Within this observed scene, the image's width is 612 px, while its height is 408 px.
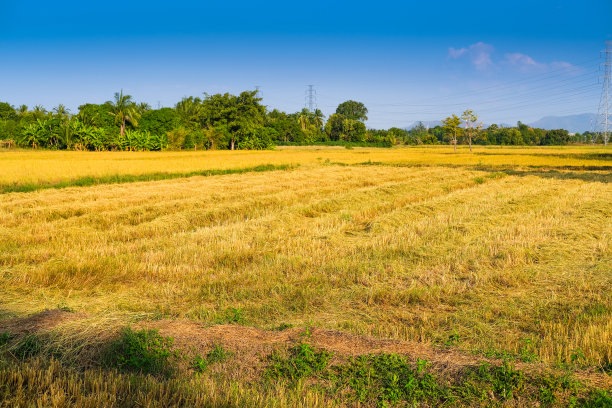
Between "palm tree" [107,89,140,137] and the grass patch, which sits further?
"palm tree" [107,89,140,137]

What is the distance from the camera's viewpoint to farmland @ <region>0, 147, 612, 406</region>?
343 centimetres

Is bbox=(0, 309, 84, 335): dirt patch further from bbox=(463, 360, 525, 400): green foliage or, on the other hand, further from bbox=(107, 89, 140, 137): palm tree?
bbox=(107, 89, 140, 137): palm tree

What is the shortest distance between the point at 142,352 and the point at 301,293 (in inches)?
102

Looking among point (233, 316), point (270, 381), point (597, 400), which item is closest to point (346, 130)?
point (233, 316)

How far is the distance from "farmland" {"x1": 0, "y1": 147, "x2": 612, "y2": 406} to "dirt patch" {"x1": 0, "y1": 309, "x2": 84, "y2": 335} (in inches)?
1.0

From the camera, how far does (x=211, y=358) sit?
3.78m

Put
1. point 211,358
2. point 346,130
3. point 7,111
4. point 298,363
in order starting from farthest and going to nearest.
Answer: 1. point 346,130
2. point 7,111
3. point 211,358
4. point 298,363

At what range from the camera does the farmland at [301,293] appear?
11.2 ft

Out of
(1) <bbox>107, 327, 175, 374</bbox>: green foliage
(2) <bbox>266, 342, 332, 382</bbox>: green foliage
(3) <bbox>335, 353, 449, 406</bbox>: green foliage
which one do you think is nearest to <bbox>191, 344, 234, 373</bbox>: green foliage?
(1) <bbox>107, 327, 175, 374</bbox>: green foliage

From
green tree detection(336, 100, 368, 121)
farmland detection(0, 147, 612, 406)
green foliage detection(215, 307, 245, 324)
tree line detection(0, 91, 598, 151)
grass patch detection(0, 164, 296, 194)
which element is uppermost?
green tree detection(336, 100, 368, 121)

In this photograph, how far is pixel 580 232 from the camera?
931 cm

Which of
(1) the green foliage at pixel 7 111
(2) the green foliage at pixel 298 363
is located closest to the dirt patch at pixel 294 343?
(2) the green foliage at pixel 298 363

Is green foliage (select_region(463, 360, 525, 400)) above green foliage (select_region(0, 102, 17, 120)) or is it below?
below

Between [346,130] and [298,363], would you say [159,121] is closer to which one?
[346,130]
